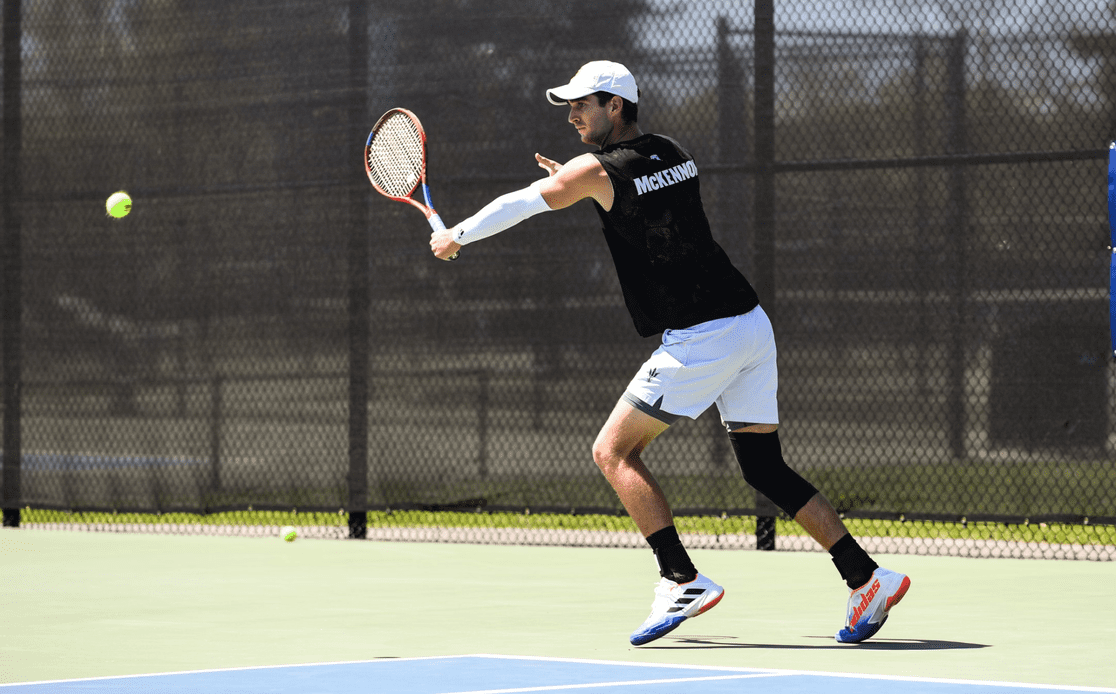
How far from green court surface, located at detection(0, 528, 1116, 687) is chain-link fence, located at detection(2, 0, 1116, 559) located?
43cm

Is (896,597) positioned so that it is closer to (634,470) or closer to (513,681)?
(634,470)

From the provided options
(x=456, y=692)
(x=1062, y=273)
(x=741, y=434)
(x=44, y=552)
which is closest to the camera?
(x=456, y=692)

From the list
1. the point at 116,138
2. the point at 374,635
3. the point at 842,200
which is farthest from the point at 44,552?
the point at 842,200

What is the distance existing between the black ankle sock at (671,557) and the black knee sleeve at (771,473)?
30cm

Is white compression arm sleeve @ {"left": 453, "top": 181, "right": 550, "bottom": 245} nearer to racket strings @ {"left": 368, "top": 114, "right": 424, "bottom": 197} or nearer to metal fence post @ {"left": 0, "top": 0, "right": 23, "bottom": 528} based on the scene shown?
racket strings @ {"left": 368, "top": 114, "right": 424, "bottom": 197}

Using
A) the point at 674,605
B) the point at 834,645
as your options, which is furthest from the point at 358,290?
the point at 834,645

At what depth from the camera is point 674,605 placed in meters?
5.38

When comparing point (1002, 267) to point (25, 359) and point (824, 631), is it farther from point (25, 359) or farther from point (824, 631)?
point (25, 359)

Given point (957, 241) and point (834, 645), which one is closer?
point (834, 645)

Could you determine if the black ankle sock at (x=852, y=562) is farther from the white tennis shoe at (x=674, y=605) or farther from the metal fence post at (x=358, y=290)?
the metal fence post at (x=358, y=290)

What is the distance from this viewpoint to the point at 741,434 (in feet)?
18.7

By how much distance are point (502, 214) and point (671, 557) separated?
3.59 feet

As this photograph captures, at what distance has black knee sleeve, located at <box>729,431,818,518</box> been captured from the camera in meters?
5.59

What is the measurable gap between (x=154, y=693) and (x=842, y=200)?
13.7 ft
